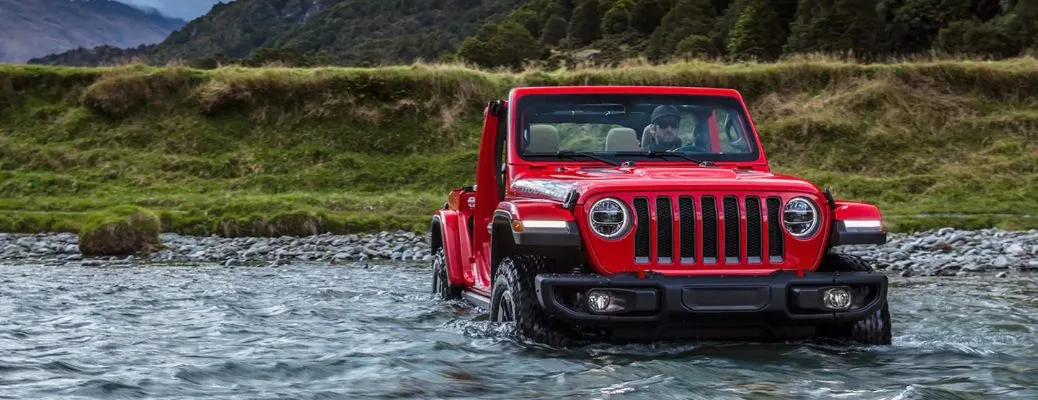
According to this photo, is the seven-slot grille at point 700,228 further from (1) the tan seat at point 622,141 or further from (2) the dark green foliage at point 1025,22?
(2) the dark green foliage at point 1025,22

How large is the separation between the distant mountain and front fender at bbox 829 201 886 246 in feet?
379

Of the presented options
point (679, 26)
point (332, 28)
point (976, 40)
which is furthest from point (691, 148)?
point (332, 28)

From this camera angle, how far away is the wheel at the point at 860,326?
7.45 m

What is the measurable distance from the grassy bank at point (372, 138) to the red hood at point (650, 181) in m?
13.9

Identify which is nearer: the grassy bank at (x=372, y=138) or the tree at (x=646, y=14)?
the grassy bank at (x=372, y=138)

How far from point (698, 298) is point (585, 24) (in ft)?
321

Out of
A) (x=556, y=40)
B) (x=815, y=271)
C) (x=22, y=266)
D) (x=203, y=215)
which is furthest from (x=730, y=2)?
(x=815, y=271)

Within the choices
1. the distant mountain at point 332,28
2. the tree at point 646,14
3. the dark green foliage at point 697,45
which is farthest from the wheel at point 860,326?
the distant mountain at point 332,28

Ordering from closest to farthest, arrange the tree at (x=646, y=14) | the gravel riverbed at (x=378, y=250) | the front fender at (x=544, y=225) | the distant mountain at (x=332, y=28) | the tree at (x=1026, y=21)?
the front fender at (x=544, y=225), the gravel riverbed at (x=378, y=250), the tree at (x=1026, y=21), the tree at (x=646, y=14), the distant mountain at (x=332, y=28)

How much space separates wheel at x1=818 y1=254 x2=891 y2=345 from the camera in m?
7.45

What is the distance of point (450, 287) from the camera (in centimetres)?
1020

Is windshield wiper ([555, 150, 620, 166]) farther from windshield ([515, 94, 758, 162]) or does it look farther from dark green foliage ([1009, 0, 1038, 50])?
dark green foliage ([1009, 0, 1038, 50])

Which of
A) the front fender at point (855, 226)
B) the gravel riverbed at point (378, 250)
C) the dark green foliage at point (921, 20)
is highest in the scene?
the dark green foliage at point (921, 20)

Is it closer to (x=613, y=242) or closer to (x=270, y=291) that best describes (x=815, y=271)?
(x=613, y=242)
